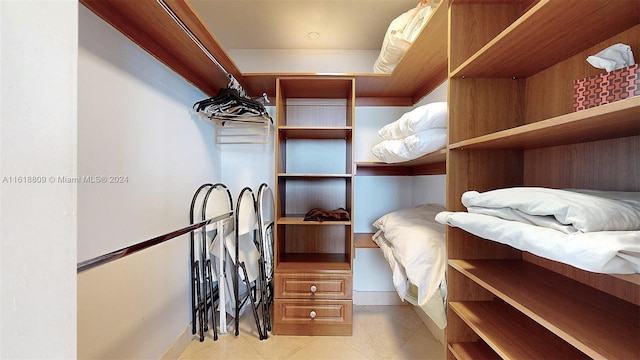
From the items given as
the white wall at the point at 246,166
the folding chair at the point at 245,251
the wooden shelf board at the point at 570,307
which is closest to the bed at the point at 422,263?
the wooden shelf board at the point at 570,307

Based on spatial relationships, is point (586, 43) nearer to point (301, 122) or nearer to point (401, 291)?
point (401, 291)

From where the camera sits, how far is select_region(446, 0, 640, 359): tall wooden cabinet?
2.03ft

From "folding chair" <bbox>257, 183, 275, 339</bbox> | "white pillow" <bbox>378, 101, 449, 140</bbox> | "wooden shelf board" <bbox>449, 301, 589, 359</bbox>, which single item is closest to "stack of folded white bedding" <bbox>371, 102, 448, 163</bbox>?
"white pillow" <bbox>378, 101, 449, 140</bbox>

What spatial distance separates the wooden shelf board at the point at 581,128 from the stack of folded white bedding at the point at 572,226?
0.17 meters

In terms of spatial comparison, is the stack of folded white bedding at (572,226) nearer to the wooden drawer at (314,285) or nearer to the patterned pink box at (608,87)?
the patterned pink box at (608,87)

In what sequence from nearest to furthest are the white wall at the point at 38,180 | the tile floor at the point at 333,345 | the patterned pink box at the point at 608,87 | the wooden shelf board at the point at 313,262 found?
1. the white wall at the point at 38,180
2. the patterned pink box at the point at 608,87
3. the tile floor at the point at 333,345
4. the wooden shelf board at the point at 313,262

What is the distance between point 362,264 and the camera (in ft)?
7.36

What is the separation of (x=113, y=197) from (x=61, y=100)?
2.73ft

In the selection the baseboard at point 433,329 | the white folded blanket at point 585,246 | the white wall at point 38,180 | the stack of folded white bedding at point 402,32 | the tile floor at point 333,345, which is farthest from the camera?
the baseboard at point 433,329

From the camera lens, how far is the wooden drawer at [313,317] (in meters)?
1.72

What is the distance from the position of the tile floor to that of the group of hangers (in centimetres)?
157

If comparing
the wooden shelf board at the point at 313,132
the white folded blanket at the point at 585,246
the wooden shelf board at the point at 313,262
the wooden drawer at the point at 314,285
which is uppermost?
the wooden shelf board at the point at 313,132

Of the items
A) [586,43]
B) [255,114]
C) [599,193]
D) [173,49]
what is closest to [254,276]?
[255,114]

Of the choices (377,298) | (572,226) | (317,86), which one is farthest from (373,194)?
(572,226)
